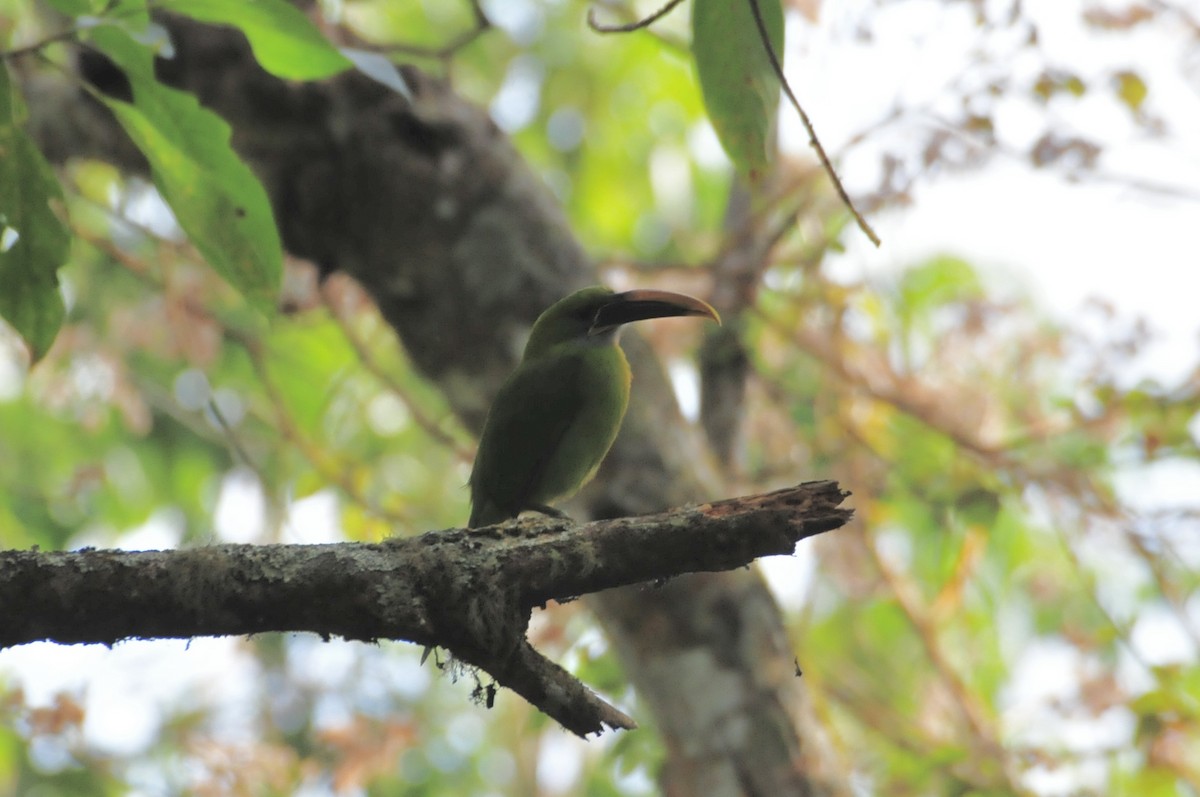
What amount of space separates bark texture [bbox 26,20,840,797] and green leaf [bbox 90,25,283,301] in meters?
1.81

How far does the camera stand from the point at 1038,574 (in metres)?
7.53

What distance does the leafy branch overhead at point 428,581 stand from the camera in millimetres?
1831

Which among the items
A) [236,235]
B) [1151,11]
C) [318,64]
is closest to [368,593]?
[236,235]

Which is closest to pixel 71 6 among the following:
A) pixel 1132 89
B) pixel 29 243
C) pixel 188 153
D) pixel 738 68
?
pixel 188 153

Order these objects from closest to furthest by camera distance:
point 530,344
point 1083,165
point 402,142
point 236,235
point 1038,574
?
point 236,235, point 530,344, point 402,142, point 1083,165, point 1038,574

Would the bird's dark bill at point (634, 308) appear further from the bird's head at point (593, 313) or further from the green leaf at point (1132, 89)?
the green leaf at point (1132, 89)

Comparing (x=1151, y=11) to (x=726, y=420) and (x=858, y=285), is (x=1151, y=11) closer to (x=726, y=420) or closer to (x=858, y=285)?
(x=858, y=285)

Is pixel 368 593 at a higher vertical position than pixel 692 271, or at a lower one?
higher

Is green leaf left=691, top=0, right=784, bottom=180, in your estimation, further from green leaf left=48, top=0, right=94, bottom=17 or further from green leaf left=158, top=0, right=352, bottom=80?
green leaf left=48, top=0, right=94, bottom=17

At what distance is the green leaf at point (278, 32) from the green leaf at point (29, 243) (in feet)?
1.41

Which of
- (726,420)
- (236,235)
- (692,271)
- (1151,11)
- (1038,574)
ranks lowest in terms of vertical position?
(1038,574)

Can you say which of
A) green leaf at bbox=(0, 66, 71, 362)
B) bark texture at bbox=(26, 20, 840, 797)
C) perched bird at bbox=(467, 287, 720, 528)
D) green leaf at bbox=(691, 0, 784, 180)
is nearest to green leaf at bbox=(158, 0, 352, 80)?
green leaf at bbox=(0, 66, 71, 362)

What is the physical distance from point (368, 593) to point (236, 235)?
1075 millimetres

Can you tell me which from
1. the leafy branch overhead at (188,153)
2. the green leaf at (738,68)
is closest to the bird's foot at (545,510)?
the leafy branch overhead at (188,153)
